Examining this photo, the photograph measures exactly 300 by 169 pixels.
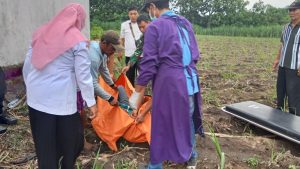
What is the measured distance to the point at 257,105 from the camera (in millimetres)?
4551

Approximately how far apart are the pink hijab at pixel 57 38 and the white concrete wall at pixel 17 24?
8.73ft

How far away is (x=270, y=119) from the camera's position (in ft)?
13.3

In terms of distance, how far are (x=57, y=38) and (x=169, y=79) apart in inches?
37.3

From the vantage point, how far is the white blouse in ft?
7.85

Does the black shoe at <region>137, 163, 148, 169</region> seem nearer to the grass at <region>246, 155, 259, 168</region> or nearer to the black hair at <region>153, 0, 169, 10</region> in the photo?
the grass at <region>246, 155, 259, 168</region>

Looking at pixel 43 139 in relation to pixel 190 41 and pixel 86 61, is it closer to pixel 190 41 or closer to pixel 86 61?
pixel 86 61

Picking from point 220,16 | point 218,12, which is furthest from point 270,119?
point 218,12

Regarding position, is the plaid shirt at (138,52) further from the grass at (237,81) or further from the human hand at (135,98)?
the human hand at (135,98)

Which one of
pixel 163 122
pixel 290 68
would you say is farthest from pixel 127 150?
pixel 290 68

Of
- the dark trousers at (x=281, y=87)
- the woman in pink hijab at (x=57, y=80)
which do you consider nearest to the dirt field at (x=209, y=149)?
the woman in pink hijab at (x=57, y=80)

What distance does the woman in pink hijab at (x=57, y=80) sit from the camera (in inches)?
91.7

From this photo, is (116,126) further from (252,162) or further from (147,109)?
(252,162)

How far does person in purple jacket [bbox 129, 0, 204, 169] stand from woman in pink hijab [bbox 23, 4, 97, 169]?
542 mm

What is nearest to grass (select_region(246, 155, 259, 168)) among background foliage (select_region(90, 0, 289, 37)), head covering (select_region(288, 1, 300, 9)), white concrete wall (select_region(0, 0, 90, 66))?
head covering (select_region(288, 1, 300, 9))
